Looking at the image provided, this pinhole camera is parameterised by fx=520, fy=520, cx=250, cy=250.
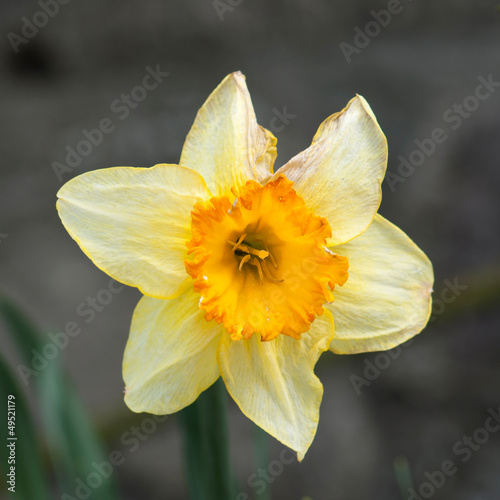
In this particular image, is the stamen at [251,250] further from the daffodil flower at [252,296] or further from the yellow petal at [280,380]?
the yellow petal at [280,380]

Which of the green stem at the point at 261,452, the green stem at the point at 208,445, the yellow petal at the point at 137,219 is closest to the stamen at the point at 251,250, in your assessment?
the yellow petal at the point at 137,219

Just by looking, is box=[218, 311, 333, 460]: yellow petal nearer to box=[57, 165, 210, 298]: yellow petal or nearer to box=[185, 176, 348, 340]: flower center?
box=[185, 176, 348, 340]: flower center

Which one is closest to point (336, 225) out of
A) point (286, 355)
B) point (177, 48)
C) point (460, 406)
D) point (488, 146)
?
point (286, 355)

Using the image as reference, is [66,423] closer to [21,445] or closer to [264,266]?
[21,445]

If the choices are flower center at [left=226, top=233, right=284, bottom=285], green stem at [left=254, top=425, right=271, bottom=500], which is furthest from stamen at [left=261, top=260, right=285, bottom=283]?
green stem at [left=254, top=425, right=271, bottom=500]

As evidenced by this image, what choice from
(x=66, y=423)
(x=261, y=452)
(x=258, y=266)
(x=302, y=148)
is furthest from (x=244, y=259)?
(x=302, y=148)

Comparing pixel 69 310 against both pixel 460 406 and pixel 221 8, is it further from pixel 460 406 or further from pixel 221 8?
pixel 460 406
